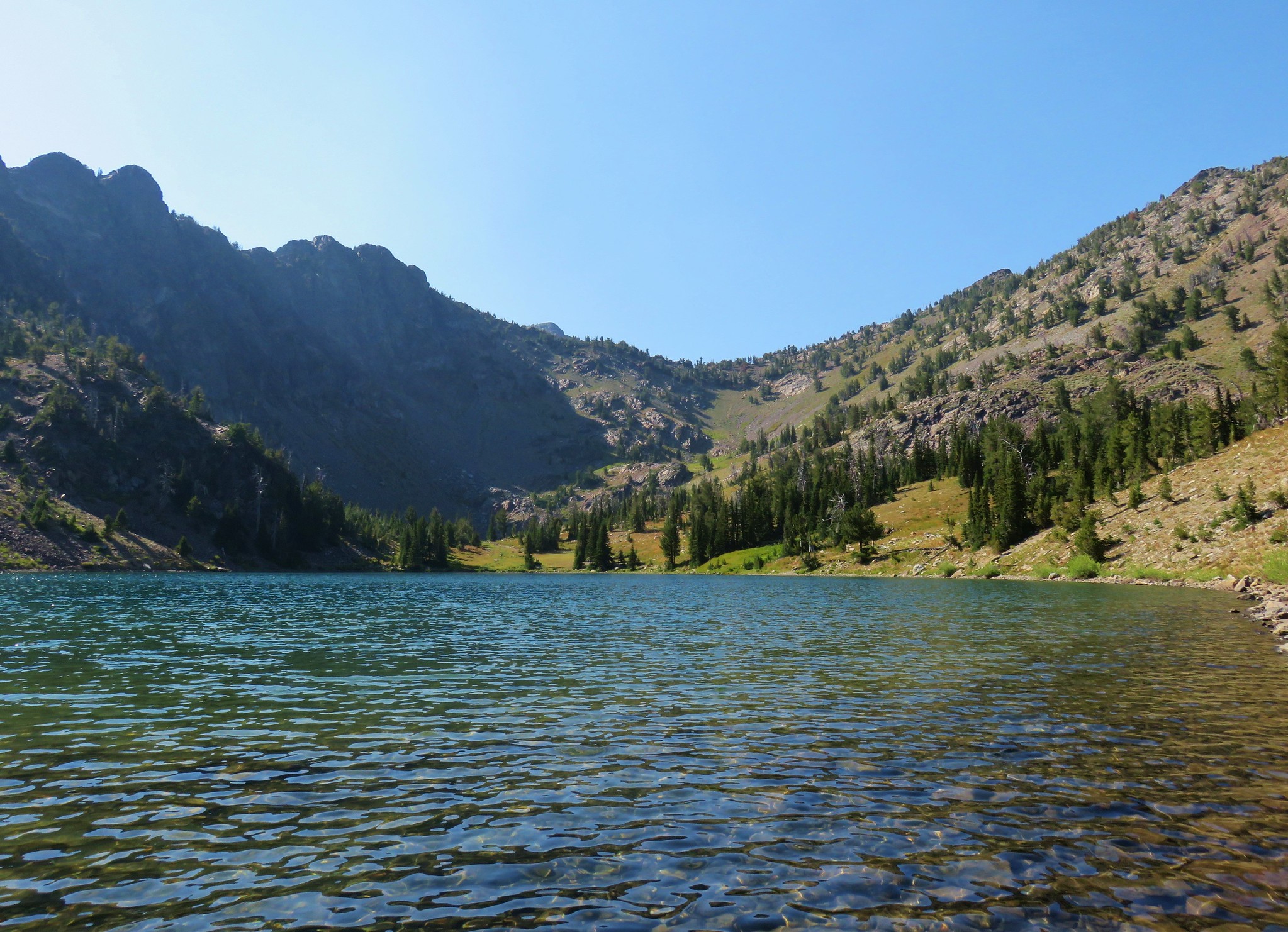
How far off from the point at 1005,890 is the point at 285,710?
69.2 feet

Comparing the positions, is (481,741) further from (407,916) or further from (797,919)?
(797,919)

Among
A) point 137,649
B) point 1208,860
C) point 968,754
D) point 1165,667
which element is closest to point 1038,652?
point 1165,667

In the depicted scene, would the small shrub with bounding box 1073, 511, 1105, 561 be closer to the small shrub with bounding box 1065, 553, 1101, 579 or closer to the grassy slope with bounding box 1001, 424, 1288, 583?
the small shrub with bounding box 1065, 553, 1101, 579

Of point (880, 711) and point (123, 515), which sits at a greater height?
point (123, 515)

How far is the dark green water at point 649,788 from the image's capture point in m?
9.87

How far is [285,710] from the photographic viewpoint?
2227 cm

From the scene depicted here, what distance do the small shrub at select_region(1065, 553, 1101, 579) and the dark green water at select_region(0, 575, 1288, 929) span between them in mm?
59522

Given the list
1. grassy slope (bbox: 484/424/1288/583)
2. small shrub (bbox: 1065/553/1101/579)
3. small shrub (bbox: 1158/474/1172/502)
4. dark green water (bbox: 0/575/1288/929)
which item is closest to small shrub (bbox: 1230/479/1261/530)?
grassy slope (bbox: 484/424/1288/583)

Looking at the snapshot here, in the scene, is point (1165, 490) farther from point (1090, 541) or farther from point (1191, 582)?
point (1191, 582)

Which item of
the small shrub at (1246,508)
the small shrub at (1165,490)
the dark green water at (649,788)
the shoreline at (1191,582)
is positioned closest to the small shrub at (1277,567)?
the shoreline at (1191,582)

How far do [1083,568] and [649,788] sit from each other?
94.8 m

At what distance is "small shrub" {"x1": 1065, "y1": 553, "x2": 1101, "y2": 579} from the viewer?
8844 cm

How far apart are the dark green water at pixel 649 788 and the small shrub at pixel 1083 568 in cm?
5952

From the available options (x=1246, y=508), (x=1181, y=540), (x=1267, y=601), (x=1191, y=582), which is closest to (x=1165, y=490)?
(x=1181, y=540)
